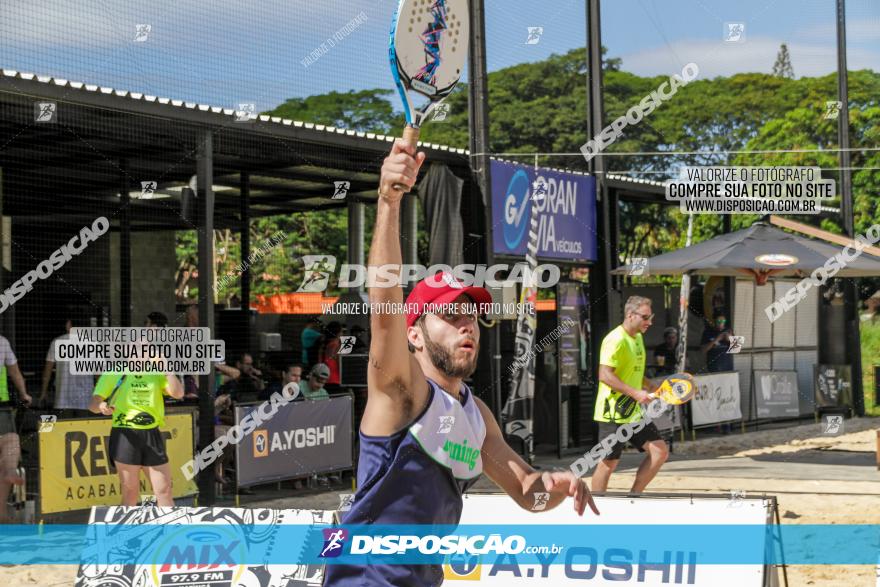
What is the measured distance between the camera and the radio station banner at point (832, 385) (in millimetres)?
21452

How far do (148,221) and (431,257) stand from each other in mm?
11162

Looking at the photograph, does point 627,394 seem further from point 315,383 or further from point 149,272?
point 149,272

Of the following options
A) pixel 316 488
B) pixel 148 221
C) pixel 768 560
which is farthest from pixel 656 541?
pixel 148 221

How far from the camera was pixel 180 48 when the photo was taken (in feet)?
39.1

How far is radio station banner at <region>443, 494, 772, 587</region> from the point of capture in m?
5.55

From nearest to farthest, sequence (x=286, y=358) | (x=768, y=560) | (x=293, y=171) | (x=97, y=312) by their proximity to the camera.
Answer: (x=768, y=560), (x=293, y=171), (x=286, y=358), (x=97, y=312)

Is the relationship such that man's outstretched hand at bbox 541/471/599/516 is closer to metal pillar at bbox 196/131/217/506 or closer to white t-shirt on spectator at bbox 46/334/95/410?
metal pillar at bbox 196/131/217/506

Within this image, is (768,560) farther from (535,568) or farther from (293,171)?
(293,171)

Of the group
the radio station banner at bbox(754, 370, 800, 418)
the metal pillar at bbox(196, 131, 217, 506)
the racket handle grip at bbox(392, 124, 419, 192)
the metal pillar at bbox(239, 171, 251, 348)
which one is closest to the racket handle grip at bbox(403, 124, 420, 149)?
the racket handle grip at bbox(392, 124, 419, 192)

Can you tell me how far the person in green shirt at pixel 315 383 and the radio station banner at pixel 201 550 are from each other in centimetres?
660

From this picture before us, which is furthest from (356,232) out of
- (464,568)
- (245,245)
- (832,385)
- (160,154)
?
(464,568)

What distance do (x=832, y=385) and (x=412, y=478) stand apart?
1998 centimetres

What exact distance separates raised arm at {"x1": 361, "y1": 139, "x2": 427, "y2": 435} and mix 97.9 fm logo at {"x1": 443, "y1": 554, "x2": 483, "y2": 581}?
8.47 feet

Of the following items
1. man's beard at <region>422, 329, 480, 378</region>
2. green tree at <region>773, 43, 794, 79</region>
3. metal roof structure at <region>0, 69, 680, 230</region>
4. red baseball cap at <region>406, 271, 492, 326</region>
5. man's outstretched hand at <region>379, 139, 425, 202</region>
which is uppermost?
green tree at <region>773, 43, 794, 79</region>
